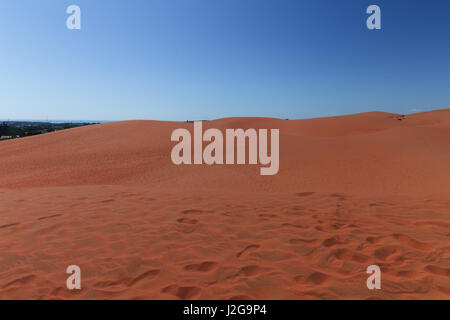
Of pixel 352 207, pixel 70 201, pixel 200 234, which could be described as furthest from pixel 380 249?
pixel 70 201

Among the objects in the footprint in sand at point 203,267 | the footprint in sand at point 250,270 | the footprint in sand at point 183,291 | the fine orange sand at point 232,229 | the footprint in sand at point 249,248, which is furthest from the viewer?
the footprint in sand at point 249,248

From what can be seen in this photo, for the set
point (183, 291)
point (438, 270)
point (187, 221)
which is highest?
point (187, 221)

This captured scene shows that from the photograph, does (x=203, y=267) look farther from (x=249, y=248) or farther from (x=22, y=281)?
(x=22, y=281)

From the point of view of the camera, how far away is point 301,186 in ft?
24.1

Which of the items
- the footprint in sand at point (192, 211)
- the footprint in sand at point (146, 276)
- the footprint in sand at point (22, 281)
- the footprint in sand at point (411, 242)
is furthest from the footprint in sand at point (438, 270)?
the footprint in sand at point (22, 281)

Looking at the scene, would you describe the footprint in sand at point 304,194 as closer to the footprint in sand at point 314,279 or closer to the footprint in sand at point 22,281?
the footprint in sand at point 314,279

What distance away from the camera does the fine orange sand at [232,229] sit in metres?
2.82

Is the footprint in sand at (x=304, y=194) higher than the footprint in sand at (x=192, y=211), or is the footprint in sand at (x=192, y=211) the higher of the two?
the footprint in sand at (x=304, y=194)

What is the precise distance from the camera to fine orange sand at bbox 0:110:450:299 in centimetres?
282

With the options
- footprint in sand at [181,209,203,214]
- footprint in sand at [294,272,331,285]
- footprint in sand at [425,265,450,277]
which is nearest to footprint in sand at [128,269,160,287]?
footprint in sand at [294,272,331,285]

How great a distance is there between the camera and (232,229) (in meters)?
4.33

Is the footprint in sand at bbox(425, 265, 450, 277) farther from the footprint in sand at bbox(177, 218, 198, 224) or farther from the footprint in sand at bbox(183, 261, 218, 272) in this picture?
the footprint in sand at bbox(177, 218, 198, 224)

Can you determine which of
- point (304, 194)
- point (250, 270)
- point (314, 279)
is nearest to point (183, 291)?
point (250, 270)
